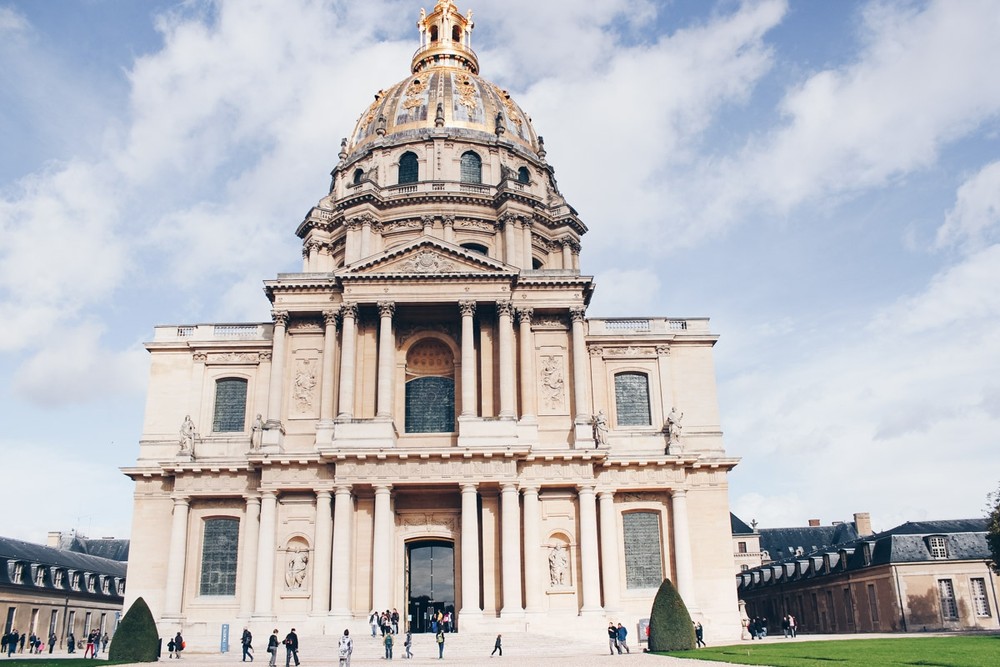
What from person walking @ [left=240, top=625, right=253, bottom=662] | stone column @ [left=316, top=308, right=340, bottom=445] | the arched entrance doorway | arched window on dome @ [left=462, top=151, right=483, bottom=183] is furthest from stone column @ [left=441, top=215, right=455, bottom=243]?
person walking @ [left=240, top=625, right=253, bottom=662]

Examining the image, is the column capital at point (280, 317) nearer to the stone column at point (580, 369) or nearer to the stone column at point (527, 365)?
the stone column at point (527, 365)

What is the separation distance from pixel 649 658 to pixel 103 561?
4896 centimetres

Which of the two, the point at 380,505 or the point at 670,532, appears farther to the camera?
the point at 670,532

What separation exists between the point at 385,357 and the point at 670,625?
16.2 metres

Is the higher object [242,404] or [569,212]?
[569,212]

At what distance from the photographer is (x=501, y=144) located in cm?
5481

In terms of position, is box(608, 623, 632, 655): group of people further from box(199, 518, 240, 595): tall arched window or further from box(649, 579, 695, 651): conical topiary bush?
box(199, 518, 240, 595): tall arched window

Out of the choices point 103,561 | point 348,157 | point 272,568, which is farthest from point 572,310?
point 103,561

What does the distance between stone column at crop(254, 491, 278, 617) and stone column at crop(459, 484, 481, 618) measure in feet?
24.7

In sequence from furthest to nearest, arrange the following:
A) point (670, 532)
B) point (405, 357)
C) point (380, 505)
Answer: point (405, 357)
point (670, 532)
point (380, 505)

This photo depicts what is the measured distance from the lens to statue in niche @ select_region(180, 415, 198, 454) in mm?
38875

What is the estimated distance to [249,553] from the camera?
1464 inches

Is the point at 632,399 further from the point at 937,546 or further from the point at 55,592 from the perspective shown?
the point at 55,592

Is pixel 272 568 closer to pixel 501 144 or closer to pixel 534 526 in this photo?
pixel 534 526
